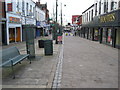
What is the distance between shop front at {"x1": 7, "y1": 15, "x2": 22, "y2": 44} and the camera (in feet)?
61.9

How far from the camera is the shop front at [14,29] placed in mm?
18875

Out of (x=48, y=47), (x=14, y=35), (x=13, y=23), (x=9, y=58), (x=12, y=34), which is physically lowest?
(x=9, y=58)

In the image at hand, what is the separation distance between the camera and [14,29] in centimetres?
2088

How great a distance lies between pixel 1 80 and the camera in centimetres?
587

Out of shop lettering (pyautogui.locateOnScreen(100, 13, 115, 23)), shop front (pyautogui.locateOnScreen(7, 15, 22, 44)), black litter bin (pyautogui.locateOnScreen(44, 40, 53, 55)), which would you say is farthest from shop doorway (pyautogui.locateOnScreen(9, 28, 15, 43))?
shop lettering (pyautogui.locateOnScreen(100, 13, 115, 23))

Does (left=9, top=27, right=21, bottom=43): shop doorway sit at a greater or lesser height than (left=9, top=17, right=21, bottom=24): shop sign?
lesser

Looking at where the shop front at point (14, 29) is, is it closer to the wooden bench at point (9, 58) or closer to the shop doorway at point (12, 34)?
the shop doorway at point (12, 34)

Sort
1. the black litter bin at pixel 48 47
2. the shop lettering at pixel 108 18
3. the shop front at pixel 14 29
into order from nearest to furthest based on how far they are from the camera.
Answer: the black litter bin at pixel 48 47 < the shop lettering at pixel 108 18 < the shop front at pixel 14 29

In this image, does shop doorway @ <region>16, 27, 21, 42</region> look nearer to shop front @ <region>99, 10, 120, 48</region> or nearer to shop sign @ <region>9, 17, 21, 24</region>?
shop sign @ <region>9, 17, 21, 24</region>

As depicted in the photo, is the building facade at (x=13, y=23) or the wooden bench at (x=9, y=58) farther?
the building facade at (x=13, y=23)

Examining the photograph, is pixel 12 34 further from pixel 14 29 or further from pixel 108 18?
pixel 108 18

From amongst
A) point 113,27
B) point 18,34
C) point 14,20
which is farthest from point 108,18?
point 18,34

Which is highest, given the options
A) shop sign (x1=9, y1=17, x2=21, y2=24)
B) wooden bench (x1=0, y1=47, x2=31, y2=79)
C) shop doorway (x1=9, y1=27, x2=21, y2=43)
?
shop sign (x1=9, y1=17, x2=21, y2=24)

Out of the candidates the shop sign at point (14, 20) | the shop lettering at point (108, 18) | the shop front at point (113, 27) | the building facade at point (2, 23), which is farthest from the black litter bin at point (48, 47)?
the shop sign at point (14, 20)
